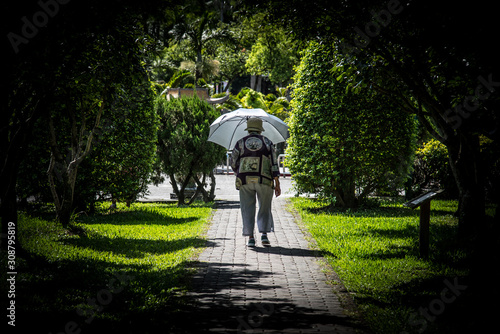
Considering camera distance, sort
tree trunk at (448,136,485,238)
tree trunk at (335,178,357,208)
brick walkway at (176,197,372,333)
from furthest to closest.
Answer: tree trunk at (335,178,357,208)
tree trunk at (448,136,485,238)
brick walkway at (176,197,372,333)

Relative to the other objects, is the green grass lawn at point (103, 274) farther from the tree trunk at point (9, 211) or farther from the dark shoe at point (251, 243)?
the dark shoe at point (251, 243)

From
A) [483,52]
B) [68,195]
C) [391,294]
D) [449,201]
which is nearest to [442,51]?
[483,52]

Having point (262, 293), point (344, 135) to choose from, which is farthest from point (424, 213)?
point (344, 135)

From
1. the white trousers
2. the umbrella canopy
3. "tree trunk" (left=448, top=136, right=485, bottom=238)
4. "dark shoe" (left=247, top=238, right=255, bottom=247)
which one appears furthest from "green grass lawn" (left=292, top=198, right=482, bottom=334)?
the umbrella canopy

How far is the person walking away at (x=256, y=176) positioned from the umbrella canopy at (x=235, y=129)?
1423 mm

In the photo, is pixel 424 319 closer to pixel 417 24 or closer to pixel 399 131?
pixel 417 24

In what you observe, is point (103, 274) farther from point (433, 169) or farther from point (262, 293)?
point (433, 169)

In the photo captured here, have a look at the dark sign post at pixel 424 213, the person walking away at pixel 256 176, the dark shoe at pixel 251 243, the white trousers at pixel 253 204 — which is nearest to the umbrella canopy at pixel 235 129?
the person walking away at pixel 256 176

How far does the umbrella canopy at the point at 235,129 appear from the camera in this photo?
35.7 ft

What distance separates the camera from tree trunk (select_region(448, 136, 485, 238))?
8719 millimetres

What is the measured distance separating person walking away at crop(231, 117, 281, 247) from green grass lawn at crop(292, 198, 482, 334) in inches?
45.4

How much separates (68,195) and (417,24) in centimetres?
727

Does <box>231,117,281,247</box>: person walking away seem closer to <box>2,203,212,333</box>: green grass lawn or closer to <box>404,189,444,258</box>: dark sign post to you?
<box>2,203,212,333</box>: green grass lawn

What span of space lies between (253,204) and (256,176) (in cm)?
56
